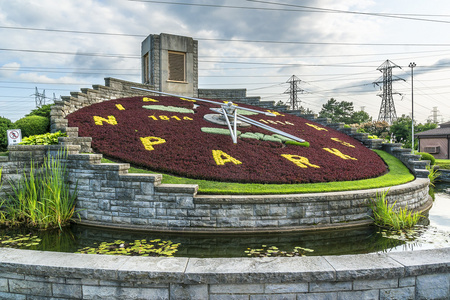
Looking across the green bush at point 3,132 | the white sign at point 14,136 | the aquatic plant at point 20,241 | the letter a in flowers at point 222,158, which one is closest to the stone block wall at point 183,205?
the aquatic plant at point 20,241

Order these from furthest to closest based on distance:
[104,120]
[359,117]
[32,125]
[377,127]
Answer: [359,117] < [377,127] < [104,120] < [32,125]

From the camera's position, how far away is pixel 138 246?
14.4ft

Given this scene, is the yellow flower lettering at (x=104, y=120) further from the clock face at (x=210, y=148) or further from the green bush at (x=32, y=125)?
the green bush at (x=32, y=125)

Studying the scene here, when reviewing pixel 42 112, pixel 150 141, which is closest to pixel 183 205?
pixel 150 141

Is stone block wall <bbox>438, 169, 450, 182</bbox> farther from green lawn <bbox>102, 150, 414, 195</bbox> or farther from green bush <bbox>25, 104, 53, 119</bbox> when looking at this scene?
green bush <bbox>25, 104, 53, 119</bbox>

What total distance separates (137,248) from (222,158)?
3338mm

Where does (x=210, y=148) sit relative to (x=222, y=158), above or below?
above

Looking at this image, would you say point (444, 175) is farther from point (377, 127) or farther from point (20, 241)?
point (377, 127)

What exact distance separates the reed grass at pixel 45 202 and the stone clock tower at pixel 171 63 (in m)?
9.29

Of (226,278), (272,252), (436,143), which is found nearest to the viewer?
(226,278)

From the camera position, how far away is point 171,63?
576 inches

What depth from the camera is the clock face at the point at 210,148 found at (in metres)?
6.54

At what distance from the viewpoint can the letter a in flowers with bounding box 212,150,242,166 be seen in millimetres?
6870

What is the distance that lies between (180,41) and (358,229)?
41.9 ft
